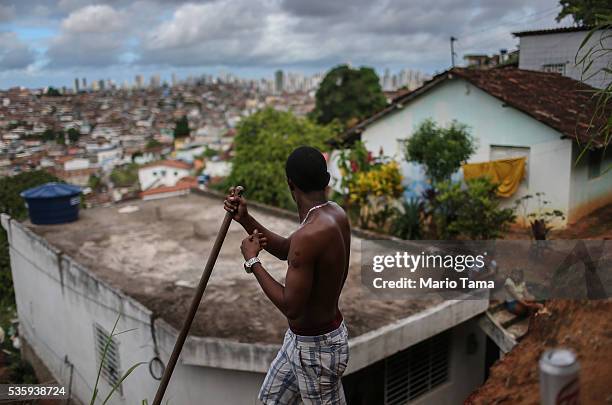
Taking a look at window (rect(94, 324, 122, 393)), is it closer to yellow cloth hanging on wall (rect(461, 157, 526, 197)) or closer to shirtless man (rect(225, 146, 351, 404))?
shirtless man (rect(225, 146, 351, 404))

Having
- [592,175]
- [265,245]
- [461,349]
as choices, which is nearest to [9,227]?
[461,349]

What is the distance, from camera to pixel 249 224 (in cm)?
279

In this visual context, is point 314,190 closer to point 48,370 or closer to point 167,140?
point 48,370

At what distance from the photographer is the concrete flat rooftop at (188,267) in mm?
Result: 5516

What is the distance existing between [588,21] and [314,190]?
4818 mm

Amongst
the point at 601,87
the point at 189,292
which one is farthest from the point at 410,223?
the point at 601,87

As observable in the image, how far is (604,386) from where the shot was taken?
2.54 meters

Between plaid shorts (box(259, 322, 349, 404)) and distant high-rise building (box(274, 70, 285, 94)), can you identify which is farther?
distant high-rise building (box(274, 70, 285, 94))

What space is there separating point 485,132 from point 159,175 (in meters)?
37.1

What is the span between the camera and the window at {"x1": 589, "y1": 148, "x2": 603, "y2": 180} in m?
9.11

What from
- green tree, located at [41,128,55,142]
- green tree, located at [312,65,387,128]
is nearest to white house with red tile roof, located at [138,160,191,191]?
green tree, located at [312,65,387,128]

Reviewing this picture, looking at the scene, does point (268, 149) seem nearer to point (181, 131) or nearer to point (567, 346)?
point (567, 346)

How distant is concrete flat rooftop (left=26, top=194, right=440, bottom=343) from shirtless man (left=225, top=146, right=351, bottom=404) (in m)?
2.52

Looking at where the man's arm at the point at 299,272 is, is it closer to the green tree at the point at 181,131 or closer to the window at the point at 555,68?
the window at the point at 555,68
